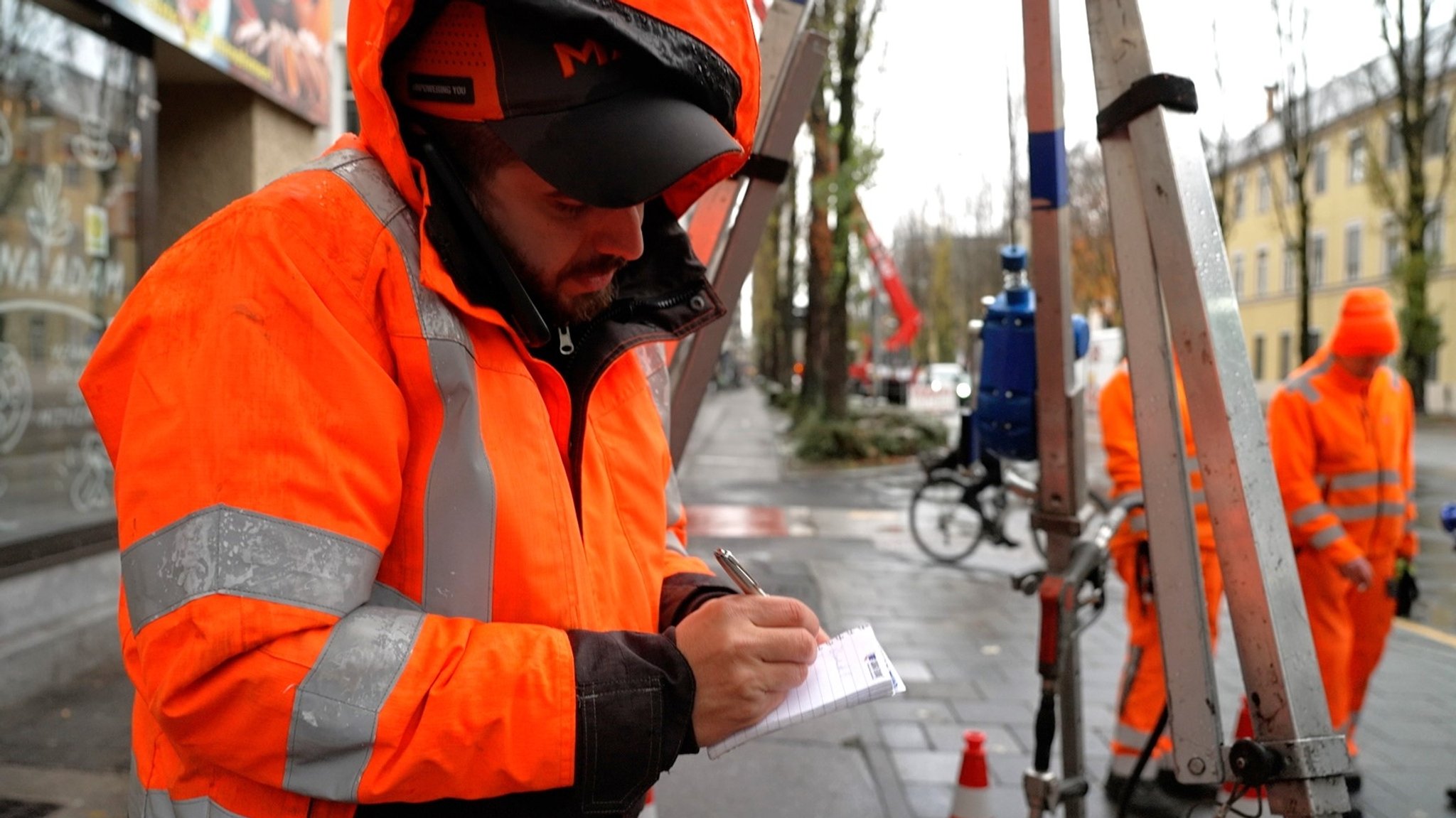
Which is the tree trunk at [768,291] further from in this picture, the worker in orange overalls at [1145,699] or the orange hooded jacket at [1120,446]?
the worker in orange overalls at [1145,699]

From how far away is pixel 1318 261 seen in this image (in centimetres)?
4381

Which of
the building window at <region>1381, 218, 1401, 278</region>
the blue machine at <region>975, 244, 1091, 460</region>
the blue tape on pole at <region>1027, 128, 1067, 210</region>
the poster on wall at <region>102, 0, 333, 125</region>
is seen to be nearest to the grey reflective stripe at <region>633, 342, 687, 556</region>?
the blue tape on pole at <region>1027, 128, 1067, 210</region>

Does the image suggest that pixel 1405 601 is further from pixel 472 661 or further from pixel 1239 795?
pixel 472 661

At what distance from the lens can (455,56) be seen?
1.16 m

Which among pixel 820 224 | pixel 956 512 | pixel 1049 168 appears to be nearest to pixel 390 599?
pixel 1049 168

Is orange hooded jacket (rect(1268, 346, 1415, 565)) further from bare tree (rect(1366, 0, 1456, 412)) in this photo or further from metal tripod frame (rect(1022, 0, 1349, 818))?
bare tree (rect(1366, 0, 1456, 412))

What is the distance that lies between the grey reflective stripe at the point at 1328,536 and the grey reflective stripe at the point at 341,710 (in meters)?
4.18

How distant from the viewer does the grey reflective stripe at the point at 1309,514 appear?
4.23 meters

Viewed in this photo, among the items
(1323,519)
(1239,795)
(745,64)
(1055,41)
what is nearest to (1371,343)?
(1323,519)

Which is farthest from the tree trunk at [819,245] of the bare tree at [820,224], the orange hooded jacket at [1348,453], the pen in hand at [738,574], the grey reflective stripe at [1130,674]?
the pen in hand at [738,574]

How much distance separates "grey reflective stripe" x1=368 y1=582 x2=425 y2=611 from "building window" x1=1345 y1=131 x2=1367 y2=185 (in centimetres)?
A: 4283

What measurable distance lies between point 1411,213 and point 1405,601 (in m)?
31.4

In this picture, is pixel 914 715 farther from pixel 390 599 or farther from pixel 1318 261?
pixel 1318 261

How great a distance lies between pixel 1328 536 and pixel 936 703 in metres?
1.97
